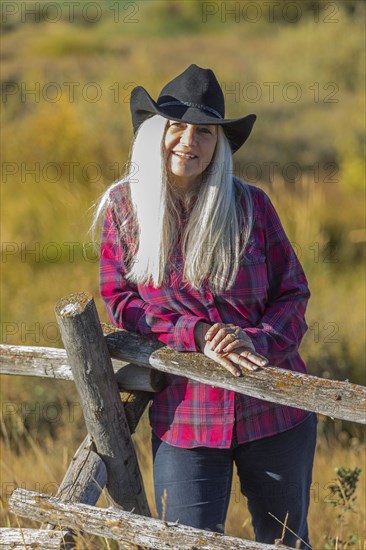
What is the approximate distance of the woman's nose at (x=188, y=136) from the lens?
2.24m

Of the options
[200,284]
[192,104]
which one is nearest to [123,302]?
[200,284]

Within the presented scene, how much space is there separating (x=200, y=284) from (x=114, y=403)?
1.42 feet

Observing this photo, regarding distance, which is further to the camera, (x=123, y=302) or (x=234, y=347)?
(x=123, y=302)

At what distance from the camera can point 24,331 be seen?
20.4ft

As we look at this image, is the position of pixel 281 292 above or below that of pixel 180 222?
below

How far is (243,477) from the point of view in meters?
2.38

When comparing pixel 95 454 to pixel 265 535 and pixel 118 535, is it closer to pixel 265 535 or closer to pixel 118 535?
pixel 118 535

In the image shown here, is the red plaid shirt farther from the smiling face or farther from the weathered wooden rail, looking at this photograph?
the weathered wooden rail

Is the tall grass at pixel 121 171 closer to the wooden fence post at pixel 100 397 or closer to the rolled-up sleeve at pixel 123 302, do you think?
the wooden fence post at pixel 100 397

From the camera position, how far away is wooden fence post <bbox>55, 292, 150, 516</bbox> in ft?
7.10

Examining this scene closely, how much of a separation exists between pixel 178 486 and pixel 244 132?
105 centimetres

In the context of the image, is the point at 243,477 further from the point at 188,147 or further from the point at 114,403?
the point at 188,147

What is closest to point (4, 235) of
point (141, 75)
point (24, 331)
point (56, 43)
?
point (24, 331)

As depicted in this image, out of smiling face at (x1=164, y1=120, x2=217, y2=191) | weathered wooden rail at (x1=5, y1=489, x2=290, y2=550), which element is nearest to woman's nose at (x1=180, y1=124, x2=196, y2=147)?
smiling face at (x1=164, y1=120, x2=217, y2=191)
